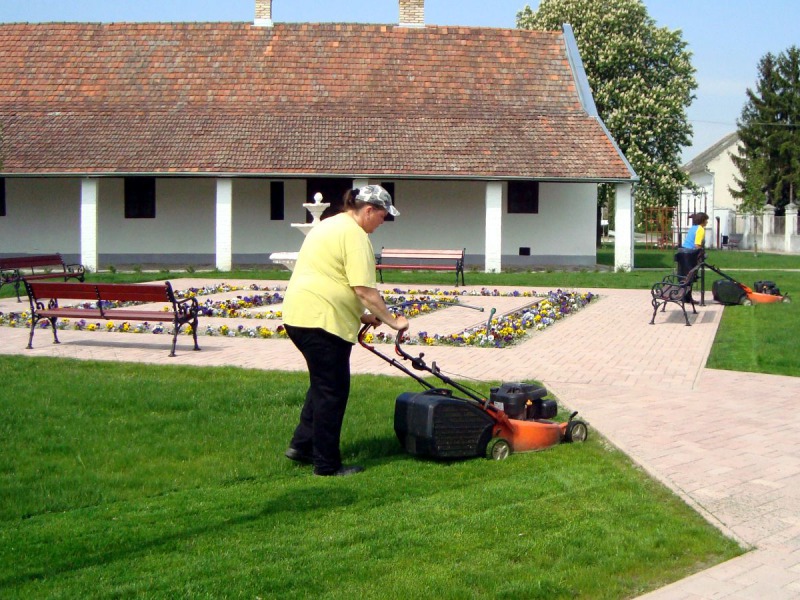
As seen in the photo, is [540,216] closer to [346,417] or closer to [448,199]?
[448,199]

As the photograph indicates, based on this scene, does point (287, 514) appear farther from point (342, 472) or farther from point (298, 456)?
point (298, 456)

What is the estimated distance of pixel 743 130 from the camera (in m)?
61.2

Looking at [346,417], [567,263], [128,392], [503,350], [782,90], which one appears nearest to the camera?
[346,417]

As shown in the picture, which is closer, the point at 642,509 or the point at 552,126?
the point at 642,509

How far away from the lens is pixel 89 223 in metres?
29.3

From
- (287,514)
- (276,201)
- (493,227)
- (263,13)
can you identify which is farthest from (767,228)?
(287,514)

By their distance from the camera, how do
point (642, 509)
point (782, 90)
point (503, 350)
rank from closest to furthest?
1. point (642, 509)
2. point (503, 350)
3. point (782, 90)

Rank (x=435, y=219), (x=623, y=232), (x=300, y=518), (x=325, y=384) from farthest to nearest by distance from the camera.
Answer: (x=435, y=219) < (x=623, y=232) < (x=325, y=384) < (x=300, y=518)

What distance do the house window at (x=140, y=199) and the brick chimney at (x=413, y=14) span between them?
9.98 m

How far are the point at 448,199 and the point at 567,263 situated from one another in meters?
4.20

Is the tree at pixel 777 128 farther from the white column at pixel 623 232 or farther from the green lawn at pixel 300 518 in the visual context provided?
the green lawn at pixel 300 518

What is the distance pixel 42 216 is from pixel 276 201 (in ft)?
24.3

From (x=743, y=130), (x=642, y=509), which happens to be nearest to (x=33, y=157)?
(x=642, y=509)

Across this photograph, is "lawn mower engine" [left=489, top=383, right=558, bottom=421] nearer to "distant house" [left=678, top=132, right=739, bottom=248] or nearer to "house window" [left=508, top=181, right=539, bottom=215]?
"house window" [left=508, top=181, right=539, bottom=215]
